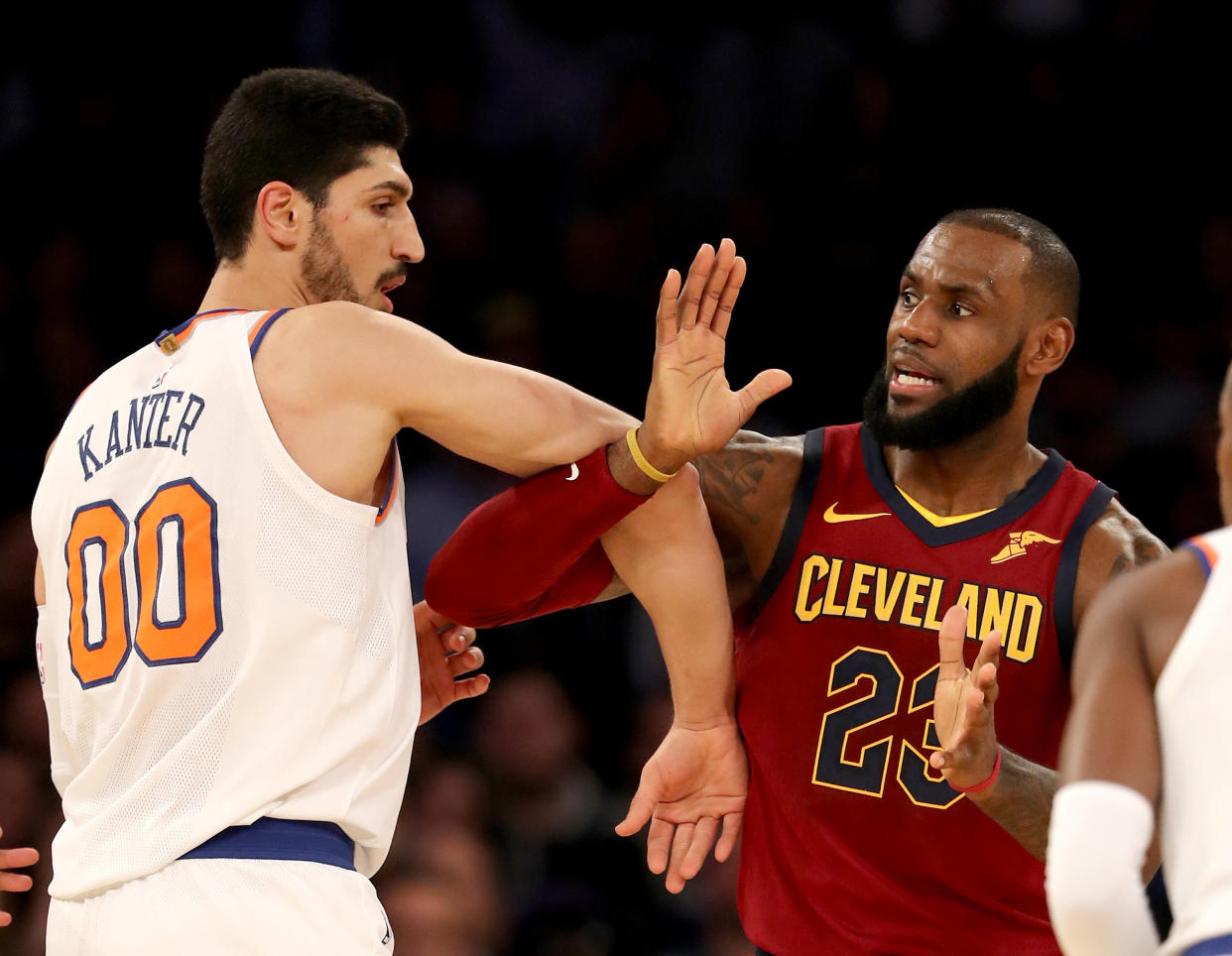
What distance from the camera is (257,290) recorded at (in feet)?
12.1

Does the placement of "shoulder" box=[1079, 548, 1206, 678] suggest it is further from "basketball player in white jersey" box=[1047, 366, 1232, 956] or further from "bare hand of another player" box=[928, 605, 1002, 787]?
"bare hand of another player" box=[928, 605, 1002, 787]

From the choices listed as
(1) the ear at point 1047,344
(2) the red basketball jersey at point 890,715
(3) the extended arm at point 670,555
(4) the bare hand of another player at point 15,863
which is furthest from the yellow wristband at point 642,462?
(4) the bare hand of another player at point 15,863

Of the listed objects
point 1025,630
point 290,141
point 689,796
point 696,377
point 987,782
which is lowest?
point 689,796

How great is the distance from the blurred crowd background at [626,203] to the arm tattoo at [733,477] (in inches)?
112

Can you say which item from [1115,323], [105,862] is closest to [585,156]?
[1115,323]

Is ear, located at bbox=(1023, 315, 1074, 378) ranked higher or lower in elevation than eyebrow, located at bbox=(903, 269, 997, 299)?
lower

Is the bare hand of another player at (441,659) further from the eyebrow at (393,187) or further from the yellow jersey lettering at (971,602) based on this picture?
the yellow jersey lettering at (971,602)

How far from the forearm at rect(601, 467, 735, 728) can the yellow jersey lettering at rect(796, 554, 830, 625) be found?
9.8 inches

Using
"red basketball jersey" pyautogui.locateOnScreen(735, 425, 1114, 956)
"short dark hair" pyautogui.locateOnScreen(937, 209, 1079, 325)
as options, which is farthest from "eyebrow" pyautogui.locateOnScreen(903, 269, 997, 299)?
"red basketball jersey" pyautogui.locateOnScreen(735, 425, 1114, 956)

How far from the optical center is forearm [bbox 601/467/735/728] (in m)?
3.69

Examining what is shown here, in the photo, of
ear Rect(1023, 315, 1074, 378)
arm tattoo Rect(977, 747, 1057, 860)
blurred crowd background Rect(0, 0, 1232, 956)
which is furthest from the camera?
blurred crowd background Rect(0, 0, 1232, 956)

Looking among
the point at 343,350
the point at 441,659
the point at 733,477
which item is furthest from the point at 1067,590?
the point at 343,350

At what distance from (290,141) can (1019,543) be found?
1.98 metres

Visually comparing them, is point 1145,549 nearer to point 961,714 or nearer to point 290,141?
point 961,714
